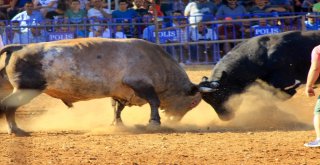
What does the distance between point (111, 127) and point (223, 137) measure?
6.90 feet

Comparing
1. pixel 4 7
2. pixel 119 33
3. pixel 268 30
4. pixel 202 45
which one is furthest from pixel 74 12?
pixel 268 30

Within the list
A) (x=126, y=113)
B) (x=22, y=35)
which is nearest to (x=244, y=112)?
(x=126, y=113)

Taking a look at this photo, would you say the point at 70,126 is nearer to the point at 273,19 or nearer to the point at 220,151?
the point at 220,151

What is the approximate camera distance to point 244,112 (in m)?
12.2

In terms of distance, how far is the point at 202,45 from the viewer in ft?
58.9

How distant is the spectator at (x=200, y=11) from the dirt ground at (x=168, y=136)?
4403 millimetres

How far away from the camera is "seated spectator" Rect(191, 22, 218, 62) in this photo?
17766 mm

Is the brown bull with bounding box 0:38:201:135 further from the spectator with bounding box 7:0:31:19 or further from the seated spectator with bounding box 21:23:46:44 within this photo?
the spectator with bounding box 7:0:31:19

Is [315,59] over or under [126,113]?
over

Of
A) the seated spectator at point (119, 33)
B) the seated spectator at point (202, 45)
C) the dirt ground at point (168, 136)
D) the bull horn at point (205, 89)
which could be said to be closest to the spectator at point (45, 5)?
the seated spectator at point (119, 33)

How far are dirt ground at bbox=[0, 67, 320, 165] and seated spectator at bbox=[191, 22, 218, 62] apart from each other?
3.95 meters

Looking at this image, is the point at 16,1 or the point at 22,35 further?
the point at 16,1

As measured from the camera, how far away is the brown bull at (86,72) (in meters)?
10.9

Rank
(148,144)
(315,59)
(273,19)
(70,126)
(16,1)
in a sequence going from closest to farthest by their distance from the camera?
(315,59), (148,144), (70,126), (273,19), (16,1)
